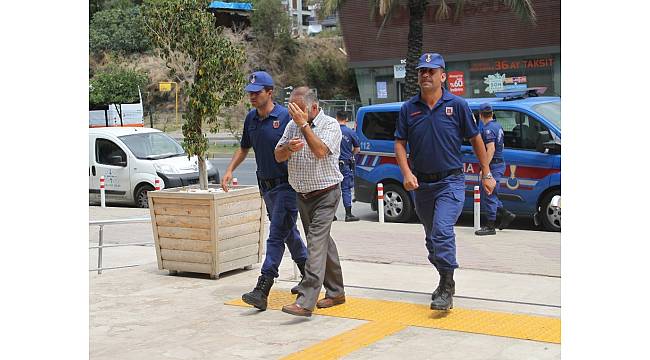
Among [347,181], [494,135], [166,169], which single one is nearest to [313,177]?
[494,135]

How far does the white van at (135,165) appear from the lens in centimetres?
1608

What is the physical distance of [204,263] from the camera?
27.1 feet

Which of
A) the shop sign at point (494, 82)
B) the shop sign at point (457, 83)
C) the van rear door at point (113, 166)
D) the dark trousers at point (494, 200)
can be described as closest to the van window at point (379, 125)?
the dark trousers at point (494, 200)

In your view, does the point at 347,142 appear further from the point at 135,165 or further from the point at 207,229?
the point at 135,165

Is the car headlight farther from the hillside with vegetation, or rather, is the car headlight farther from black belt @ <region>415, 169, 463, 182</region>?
the hillside with vegetation

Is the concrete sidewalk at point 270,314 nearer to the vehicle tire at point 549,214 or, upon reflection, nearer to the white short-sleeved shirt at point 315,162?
the white short-sleeved shirt at point 315,162

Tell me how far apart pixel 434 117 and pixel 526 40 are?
2933 cm

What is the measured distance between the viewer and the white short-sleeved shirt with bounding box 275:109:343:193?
21.6 ft

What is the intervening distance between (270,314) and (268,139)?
142cm

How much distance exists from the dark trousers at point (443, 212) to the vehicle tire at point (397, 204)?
619cm

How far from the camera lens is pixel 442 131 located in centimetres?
660

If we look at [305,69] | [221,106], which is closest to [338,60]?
[305,69]
